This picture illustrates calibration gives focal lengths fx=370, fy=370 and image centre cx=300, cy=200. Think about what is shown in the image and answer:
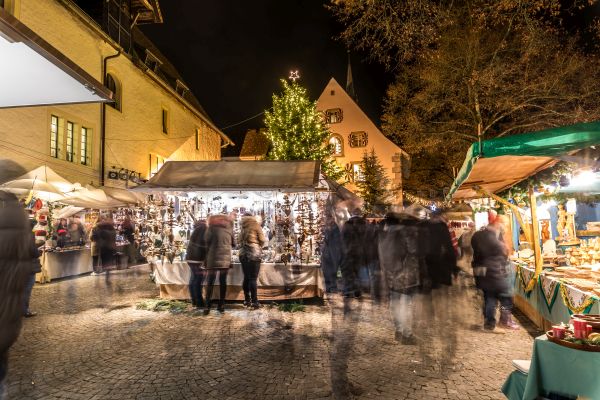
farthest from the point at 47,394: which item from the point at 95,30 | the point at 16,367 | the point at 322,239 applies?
the point at 95,30

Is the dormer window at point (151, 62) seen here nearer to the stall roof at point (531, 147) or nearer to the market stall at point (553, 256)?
the market stall at point (553, 256)

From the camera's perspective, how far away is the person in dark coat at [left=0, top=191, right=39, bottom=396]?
294cm

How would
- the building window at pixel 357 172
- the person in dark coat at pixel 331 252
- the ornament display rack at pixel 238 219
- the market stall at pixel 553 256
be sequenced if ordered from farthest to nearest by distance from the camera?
the building window at pixel 357 172, the ornament display rack at pixel 238 219, the person in dark coat at pixel 331 252, the market stall at pixel 553 256

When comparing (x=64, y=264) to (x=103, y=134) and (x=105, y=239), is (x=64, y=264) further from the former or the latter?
(x=103, y=134)

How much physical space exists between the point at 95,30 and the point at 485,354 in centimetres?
1682

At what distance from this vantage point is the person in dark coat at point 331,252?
26.3 ft

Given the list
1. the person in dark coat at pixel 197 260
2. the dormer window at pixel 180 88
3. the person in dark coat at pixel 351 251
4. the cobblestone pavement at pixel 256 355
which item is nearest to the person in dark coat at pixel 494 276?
the cobblestone pavement at pixel 256 355

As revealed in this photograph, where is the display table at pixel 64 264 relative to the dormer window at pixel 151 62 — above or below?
below

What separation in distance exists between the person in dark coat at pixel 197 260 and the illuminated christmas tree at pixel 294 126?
15.4 m

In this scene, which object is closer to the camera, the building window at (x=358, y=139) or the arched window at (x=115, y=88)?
the arched window at (x=115, y=88)

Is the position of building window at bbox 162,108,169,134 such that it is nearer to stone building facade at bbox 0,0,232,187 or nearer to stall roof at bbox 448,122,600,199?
stone building facade at bbox 0,0,232,187

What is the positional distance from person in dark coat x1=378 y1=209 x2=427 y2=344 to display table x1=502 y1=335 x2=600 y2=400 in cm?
248

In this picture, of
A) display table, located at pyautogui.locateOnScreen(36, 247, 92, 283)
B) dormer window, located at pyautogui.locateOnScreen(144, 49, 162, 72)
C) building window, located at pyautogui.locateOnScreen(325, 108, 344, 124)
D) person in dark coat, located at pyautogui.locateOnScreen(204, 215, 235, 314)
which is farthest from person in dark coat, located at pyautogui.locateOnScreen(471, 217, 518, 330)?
building window, located at pyautogui.locateOnScreen(325, 108, 344, 124)

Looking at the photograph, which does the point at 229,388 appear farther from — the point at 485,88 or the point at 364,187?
the point at 364,187
